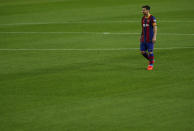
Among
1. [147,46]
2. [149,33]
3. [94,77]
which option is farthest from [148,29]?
[94,77]

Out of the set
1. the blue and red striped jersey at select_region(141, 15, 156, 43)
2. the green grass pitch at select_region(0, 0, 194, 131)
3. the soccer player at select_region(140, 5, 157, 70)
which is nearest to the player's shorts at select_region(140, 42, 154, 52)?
the soccer player at select_region(140, 5, 157, 70)

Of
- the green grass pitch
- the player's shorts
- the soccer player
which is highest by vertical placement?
the soccer player

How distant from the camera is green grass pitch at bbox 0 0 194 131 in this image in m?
10.7

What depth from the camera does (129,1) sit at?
40781mm

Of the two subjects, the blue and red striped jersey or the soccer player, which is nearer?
the soccer player

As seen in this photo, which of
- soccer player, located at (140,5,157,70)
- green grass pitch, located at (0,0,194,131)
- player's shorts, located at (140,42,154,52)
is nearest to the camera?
green grass pitch, located at (0,0,194,131)

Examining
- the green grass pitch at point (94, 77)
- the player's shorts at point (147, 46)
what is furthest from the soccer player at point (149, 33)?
the green grass pitch at point (94, 77)

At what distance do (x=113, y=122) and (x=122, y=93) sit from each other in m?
2.46

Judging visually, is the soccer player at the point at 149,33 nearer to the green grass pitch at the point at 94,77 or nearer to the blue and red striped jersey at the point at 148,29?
the blue and red striped jersey at the point at 148,29

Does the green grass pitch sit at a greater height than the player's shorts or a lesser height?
lesser

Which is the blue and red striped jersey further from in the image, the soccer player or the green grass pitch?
the green grass pitch

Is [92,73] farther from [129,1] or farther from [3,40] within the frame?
[129,1]

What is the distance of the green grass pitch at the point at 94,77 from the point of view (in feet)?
35.0

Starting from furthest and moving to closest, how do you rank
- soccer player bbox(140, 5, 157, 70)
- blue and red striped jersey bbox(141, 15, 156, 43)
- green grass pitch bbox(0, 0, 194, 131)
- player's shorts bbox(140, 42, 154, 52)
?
player's shorts bbox(140, 42, 154, 52)
blue and red striped jersey bbox(141, 15, 156, 43)
soccer player bbox(140, 5, 157, 70)
green grass pitch bbox(0, 0, 194, 131)
